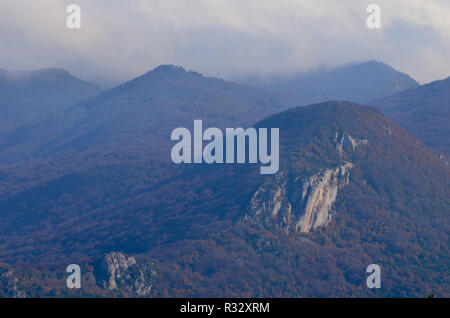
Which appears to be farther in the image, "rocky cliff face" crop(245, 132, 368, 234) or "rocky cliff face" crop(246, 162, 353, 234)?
"rocky cliff face" crop(245, 132, 368, 234)

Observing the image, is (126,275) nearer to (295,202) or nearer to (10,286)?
(10,286)

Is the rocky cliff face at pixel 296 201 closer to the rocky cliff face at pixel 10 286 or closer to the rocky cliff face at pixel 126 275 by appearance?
the rocky cliff face at pixel 126 275

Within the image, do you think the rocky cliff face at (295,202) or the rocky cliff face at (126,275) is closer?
the rocky cliff face at (126,275)

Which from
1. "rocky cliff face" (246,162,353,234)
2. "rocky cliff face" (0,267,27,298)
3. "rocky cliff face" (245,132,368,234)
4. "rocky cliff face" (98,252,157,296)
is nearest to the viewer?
"rocky cliff face" (0,267,27,298)

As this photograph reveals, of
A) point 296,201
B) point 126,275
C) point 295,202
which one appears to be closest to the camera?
point 126,275

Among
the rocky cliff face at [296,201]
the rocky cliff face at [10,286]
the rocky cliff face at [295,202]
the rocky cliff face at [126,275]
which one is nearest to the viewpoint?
the rocky cliff face at [10,286]

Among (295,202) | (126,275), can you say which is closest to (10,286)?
(126,275)

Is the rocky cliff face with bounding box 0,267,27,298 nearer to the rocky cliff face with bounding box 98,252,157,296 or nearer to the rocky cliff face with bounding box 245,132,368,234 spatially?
the rocky cliff face with bounding box 98,252,157,296

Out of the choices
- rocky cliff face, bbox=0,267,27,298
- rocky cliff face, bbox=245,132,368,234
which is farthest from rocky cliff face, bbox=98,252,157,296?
rocky cliff face, bbox=245,132,368,234

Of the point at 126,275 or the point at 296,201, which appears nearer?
the point at 126,275

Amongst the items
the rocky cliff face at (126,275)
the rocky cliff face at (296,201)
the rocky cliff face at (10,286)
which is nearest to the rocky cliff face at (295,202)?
the rocky cliff face at (296,201)

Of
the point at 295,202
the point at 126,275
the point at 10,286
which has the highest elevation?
the point at 295,202

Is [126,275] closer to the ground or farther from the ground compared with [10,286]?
farther from the ground
